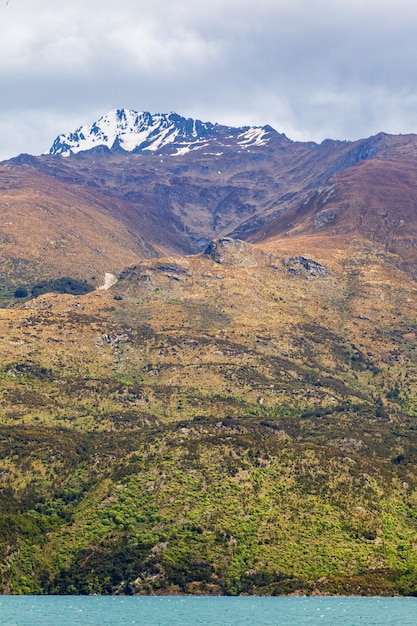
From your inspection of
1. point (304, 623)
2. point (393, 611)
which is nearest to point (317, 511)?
point (393, 611)

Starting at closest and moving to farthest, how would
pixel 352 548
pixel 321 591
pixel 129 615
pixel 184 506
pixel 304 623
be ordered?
pixel 304 623
pixel 129 615
pixel 321 591
pixel 352 548
pixel 184 506

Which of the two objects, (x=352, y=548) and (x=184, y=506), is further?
(x=184, y=506)

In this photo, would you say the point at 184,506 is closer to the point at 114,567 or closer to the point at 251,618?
the point at 114,567

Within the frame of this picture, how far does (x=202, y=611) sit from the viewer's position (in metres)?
152

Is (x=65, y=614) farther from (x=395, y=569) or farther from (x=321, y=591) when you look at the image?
(x=395, y=569)

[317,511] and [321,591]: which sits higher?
[317,511]

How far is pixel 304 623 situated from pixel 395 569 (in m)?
53.4

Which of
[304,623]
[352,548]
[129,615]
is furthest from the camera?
[352,548]

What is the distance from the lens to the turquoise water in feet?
449

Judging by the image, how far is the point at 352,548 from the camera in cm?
18612

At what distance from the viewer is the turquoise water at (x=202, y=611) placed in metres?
137

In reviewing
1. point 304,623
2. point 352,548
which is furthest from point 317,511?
point 304,623

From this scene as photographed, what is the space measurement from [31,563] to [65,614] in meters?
37.1

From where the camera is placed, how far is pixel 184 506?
200 meters
